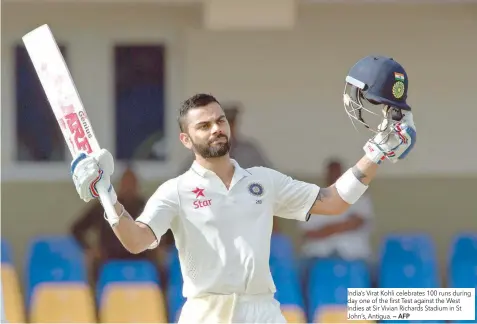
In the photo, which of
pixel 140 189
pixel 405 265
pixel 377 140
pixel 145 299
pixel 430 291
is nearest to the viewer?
A: pixel 377 140

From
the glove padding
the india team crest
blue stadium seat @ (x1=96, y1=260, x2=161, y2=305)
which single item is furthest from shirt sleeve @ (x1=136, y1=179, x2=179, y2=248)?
blue stadium seat @ (x1=96, y1=260, x2=161, y2=305)

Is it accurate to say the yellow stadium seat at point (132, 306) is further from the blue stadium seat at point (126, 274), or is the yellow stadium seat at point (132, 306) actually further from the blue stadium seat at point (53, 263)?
the blue stadium seat at point (53, 263)

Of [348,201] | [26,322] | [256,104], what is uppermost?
[256,104]

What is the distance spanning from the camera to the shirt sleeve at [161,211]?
15.2 feet

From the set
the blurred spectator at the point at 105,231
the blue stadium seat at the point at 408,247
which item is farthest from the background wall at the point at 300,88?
the blue stadium seat at the point at 408,247

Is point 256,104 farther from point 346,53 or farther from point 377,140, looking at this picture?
point 377,140

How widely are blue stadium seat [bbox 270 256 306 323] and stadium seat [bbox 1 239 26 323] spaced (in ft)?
4.54

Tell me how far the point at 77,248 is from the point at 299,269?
1.32m

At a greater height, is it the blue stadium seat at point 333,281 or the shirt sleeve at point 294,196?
the shirt sleeve at point 294,196

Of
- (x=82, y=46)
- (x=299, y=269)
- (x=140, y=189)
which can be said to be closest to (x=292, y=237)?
(x=299, y=269)

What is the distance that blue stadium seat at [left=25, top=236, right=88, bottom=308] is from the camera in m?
7.75

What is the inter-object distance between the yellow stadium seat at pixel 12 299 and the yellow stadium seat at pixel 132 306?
439 millimetres

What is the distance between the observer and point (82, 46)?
8633 millimetres

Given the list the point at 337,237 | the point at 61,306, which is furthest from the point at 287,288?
the point at 61,306
